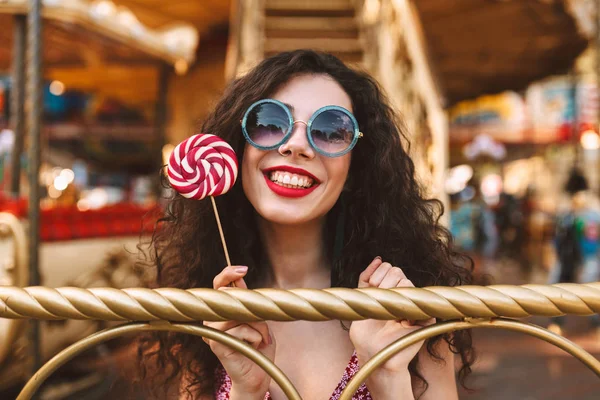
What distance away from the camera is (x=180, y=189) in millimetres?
1140

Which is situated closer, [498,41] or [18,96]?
[18,96]

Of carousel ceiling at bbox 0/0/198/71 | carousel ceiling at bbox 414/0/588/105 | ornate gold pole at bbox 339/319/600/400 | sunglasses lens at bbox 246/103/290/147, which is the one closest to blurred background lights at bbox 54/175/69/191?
carousel ceiling at bbox 0/0/198/71

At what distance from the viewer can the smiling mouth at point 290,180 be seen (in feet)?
3.92

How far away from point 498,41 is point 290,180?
27.4 feet

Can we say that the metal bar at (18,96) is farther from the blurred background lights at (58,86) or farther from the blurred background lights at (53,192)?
the blurred background lights at (58,86)

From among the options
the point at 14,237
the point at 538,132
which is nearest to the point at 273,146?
the point at 14,237

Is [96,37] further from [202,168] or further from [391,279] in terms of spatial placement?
[391,279]

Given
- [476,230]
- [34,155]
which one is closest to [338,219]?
[34,155]

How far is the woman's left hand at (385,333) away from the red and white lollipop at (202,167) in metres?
0.39

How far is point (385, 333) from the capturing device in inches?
41.9

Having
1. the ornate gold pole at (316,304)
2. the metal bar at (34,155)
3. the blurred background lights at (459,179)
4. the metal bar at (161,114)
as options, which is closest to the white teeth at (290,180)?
the ornate gold pole at (316,304)

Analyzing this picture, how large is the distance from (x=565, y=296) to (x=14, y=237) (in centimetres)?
Result: 356

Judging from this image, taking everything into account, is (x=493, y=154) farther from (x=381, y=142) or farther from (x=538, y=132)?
(x=381, y=142)

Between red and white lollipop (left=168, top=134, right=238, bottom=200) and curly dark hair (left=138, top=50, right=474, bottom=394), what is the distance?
0.76 feet
